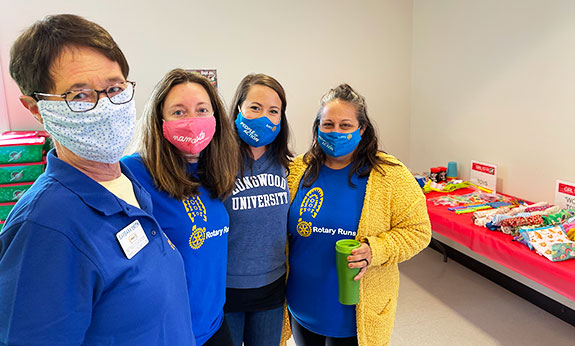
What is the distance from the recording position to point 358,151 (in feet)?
5.03

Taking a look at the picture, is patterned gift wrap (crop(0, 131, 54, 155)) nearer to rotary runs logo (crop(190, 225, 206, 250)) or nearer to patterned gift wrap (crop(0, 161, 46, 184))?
patterned gift wrap (crop(0, 161, 46, 184))

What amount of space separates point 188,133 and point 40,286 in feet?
2.17

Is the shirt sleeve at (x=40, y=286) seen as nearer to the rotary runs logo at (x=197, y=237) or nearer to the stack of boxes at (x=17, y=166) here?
the rotary runs logo at (x=197, y=237)

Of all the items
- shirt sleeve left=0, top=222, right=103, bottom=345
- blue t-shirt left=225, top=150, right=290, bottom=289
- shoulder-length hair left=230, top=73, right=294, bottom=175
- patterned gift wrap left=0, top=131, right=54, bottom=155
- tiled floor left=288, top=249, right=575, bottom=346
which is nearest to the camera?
shirt sleeve left=0, top=222, right=103, bottom=345

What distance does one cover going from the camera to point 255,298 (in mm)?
1403

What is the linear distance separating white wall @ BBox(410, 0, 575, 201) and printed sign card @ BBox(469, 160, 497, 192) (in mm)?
74

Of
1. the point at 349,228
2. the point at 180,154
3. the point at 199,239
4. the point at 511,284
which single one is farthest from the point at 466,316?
the point at 180,154

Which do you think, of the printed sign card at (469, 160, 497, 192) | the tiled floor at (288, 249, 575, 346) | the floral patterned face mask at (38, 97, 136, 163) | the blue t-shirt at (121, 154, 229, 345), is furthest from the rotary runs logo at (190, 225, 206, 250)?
the printed sign card at (469, 160, 497, 192)

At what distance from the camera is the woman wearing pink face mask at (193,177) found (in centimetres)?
113

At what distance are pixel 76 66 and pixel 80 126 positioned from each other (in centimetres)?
12

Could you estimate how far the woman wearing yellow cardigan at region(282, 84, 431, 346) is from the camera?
4.56 ft

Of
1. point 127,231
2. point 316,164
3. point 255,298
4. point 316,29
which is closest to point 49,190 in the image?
point 127,231

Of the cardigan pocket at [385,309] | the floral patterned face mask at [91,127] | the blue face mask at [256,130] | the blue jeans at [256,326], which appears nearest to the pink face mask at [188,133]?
the blue face mask at [256,130]

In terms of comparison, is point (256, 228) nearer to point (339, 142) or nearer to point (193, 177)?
point (193, 177)
